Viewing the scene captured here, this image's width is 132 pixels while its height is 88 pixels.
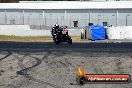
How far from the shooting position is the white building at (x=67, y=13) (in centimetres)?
7094

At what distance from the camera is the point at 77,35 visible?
192ft

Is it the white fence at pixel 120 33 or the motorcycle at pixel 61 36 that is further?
the white fence at pixel 120 33

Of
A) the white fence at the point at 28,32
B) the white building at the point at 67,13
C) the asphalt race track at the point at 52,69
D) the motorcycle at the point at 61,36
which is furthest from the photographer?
the white building at the point at 67,13

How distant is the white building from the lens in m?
70.9

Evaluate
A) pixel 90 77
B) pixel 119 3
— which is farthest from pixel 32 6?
pixel 90 77

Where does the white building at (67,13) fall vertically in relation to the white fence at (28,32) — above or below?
above

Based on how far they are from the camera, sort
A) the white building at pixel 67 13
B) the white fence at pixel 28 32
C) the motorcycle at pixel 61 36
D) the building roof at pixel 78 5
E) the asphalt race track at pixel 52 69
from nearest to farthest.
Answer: the asphalt race track at pixel 52 69
the motorcycle at pixel 61 36
the white fence at pixel 28 32
the white building at pixel 67 13
the building roof at pixel 78 5

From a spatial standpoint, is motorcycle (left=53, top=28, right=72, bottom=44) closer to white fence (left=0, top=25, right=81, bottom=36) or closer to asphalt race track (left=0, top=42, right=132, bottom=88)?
asphalt race track (left=0, top=42, right=132, bottom=88)

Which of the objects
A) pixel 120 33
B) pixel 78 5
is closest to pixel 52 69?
pixel 120 33

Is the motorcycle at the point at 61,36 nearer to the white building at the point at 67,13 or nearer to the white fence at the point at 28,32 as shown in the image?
the white fence at the point at 28,32

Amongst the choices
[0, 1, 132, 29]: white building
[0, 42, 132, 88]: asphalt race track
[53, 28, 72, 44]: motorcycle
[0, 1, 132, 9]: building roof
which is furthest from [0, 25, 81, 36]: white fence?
[0, 42, 132, 88]: asphalt race track

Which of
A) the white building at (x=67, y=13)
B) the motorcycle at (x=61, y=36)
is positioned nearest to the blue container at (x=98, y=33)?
the motorcycle at (x=61, y=36)

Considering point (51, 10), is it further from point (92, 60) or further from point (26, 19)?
point (92, 60)

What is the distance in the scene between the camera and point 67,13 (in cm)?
7481
